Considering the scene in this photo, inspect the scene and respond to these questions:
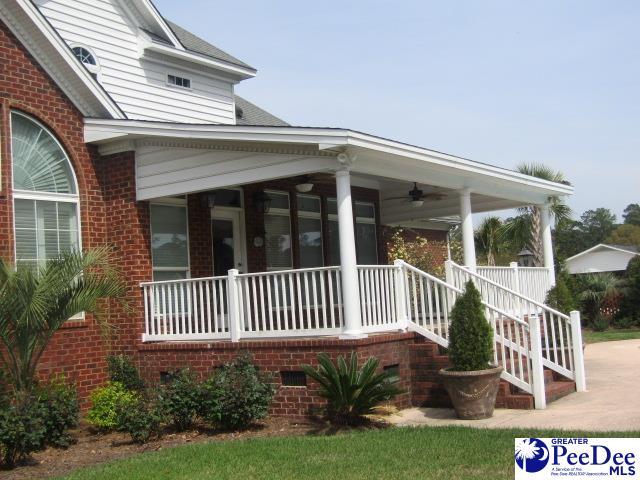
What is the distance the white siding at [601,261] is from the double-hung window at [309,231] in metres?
33.0

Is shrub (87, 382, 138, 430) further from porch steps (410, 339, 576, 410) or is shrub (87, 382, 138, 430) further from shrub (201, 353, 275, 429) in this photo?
porch steps (410, 339, 576, 410)

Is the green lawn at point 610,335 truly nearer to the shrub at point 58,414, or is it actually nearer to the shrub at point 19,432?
the shrub at point 58,414

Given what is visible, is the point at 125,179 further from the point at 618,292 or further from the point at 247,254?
the point at 618,292

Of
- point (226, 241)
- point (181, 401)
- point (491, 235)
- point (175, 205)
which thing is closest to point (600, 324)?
point (491, 235)

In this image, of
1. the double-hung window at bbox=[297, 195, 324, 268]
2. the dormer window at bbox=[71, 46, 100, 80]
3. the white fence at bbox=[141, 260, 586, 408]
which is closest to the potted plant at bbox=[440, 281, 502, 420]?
the white fence at bbox=[141, 260, 586, 408]

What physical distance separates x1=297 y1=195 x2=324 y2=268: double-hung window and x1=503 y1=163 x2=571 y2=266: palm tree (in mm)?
13486

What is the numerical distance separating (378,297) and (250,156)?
2.57m

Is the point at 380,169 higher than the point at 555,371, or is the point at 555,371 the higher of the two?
the point at 380,169

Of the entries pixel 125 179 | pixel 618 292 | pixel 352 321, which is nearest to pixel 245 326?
pixel 352 321

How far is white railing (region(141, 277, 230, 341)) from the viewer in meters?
11.1

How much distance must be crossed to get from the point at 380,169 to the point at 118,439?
5008mm

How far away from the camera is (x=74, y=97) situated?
11.6 m

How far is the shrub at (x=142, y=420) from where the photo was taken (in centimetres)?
918

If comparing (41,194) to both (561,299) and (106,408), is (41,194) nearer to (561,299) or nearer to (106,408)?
(106,408)
